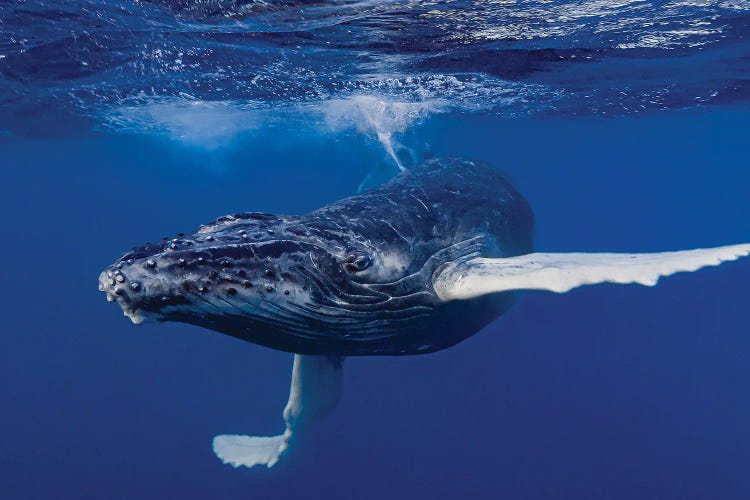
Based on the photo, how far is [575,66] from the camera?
16875 mm

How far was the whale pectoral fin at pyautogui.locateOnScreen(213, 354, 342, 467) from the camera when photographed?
323 inches

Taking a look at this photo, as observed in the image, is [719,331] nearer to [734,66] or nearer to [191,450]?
[734,66]

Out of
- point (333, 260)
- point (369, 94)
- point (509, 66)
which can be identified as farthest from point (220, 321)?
point (369, 94)

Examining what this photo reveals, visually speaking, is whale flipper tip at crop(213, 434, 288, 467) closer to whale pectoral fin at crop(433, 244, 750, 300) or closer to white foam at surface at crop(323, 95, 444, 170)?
whale pectoral fin at crop(433, 244, 750, 300)

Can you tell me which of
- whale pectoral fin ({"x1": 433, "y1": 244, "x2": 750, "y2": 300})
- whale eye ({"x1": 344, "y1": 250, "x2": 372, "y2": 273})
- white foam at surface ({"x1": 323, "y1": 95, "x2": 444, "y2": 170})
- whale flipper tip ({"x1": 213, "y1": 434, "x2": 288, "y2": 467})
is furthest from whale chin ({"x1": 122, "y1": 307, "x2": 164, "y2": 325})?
white foam at surface ({"x1": 323, "y1": 95, "x2": 444, "y2": 170})

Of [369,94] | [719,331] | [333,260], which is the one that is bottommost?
[333,260]

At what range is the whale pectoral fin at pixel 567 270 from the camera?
15.6 feet

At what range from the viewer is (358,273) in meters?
5.01

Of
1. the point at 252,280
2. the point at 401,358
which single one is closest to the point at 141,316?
the point at 252,280

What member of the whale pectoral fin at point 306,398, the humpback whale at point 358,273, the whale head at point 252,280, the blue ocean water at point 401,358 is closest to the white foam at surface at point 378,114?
the blue ocean water at point 401,358

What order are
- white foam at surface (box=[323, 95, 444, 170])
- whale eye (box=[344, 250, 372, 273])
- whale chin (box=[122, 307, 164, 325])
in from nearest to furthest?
whale chin (box=[122, 307, 164, 325]), whale eye (box=[344, 250, 372, 273]), white foam at surface (box=[323, 95, 444, 170])

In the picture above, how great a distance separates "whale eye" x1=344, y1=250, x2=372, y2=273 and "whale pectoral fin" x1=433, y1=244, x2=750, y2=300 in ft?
3.35

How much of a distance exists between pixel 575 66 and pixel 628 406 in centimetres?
1136

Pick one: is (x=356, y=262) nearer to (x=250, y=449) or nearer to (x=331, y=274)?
(x=331, y=274)
